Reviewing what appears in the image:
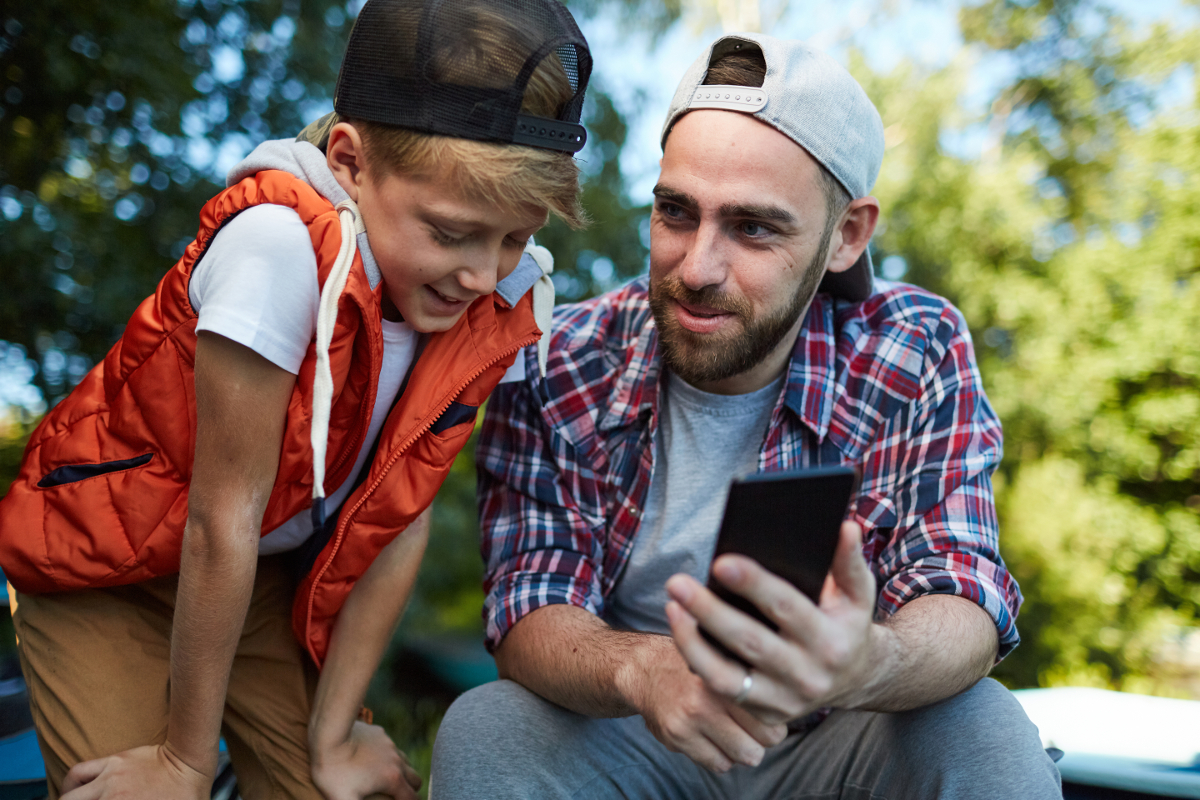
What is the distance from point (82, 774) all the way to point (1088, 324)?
9.53 meters

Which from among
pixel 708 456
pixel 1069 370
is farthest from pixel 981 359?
pixel 708 456

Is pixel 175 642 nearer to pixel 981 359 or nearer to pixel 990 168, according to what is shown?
pixel 981 359

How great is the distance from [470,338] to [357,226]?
0.30 meters

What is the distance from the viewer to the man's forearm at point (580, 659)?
157 centimetres

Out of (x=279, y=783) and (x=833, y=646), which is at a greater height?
(x=833, y=646)

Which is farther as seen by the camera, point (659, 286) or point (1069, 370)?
point (1069, 370)

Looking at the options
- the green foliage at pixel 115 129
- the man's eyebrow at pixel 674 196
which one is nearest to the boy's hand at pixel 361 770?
the man's eyebrow at pixel 674 196

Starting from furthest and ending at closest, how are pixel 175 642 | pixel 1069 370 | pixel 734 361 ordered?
pixel 1069 370
pixel 734 361
pixel 175 642

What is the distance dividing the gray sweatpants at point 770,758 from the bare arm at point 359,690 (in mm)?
120

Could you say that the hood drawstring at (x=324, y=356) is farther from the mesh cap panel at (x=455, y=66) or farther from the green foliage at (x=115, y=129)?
the green foliage at (x=115, y=129)

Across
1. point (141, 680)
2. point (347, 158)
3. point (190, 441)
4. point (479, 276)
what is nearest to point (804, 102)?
point (479, 276)

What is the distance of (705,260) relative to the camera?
74.1 inches

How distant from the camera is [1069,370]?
8680 mm

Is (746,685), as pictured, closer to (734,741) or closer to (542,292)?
(734,741)
